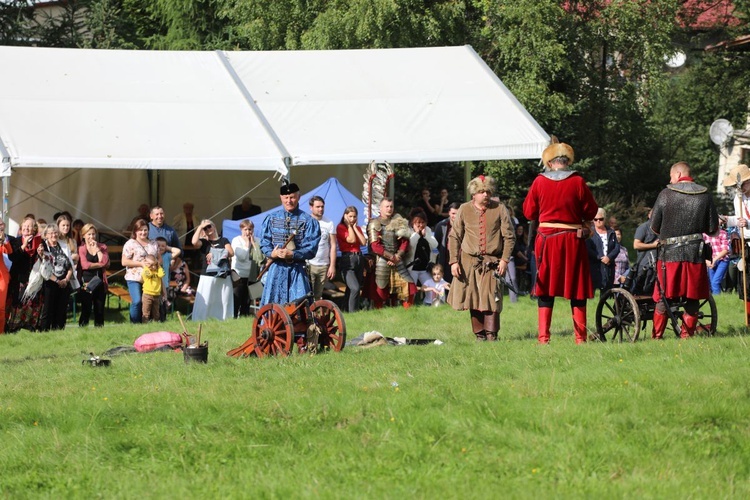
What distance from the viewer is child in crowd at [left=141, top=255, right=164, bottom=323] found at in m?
15.2

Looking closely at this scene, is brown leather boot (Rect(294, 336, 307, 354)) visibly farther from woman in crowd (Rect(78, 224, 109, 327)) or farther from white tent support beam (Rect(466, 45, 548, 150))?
white tent support beam (Rect(466, 45, 548, 150))

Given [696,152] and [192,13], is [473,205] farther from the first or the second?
[696,152]

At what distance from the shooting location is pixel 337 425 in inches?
272

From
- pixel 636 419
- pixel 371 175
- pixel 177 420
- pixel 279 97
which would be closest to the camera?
pixel 636 419

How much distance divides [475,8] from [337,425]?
21.0 metres

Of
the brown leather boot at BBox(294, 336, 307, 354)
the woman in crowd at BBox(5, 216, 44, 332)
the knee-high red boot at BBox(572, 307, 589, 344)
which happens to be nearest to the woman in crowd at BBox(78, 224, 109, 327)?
the woman in crowd at BBox(5, 216, 44, 332)

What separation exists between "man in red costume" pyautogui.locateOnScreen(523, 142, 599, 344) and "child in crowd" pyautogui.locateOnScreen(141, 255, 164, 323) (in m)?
6.40

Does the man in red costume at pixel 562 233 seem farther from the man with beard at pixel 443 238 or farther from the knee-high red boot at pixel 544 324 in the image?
the man with beard at pixel 443 238

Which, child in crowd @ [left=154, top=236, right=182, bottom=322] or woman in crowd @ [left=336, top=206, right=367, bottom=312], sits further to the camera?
woman in crowd @ [left=336, top=206, right=367, bottom=312]

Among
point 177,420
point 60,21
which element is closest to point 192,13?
point 60,21

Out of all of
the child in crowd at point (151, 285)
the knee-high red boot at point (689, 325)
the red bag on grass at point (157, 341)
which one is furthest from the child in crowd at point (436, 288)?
the knee-high red boot at point (689, 325)

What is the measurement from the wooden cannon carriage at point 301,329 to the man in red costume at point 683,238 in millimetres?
2788

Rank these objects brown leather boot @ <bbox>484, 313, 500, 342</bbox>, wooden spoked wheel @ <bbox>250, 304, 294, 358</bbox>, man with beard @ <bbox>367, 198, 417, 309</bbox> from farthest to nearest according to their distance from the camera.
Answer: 1. man with beard @ <bbox>367, 198, 417, 309</bbox>
2. brown leather boot @ <bbox>484, 313, 500, 342</bbox>
3. wooden spoked wheel @ <bbox>250, 304, 294, 358</bbox>

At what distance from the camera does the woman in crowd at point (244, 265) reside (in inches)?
631
